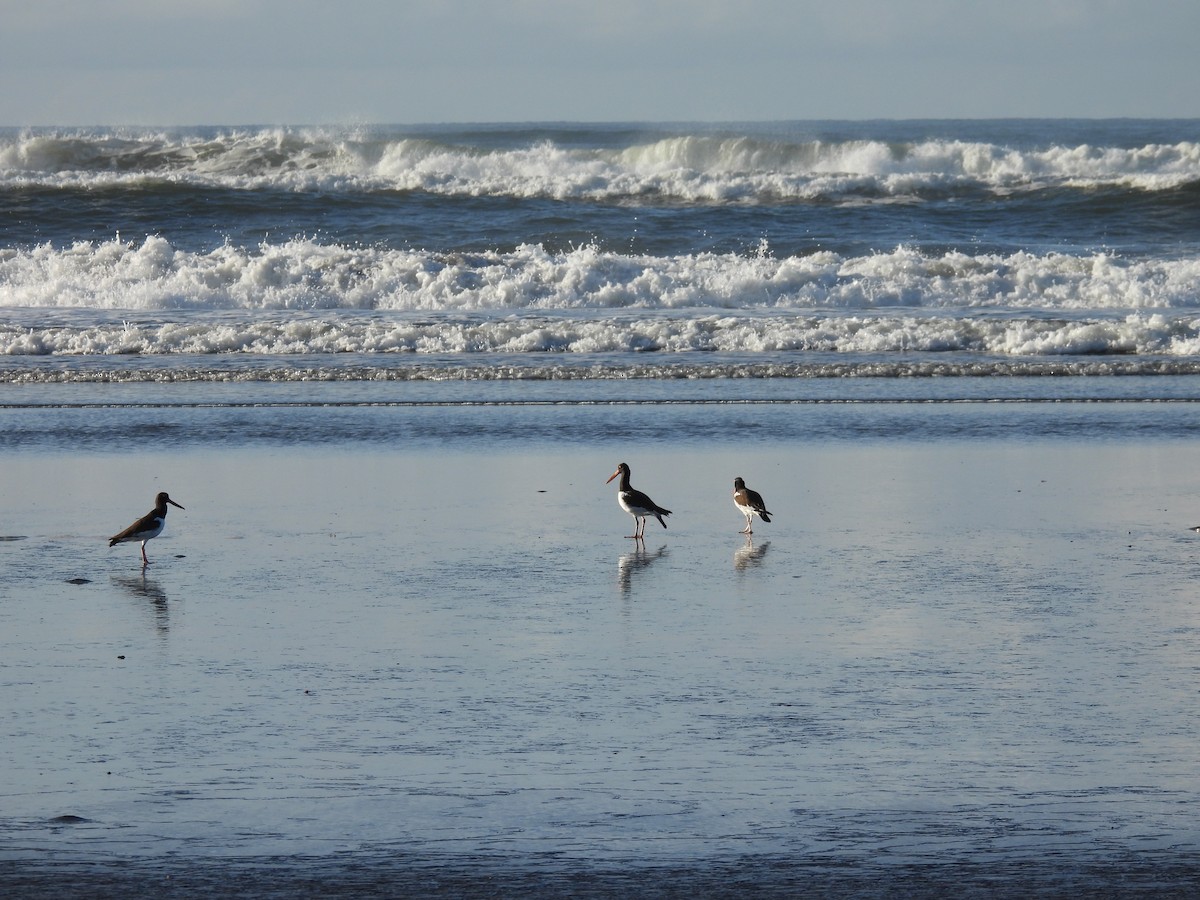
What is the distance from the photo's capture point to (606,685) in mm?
6113

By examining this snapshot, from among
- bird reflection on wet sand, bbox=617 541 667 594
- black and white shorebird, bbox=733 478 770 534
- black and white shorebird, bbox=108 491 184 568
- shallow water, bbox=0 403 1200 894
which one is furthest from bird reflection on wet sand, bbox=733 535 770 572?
black and white shorebird, bbox=108 491 184 568

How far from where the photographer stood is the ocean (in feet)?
14.9

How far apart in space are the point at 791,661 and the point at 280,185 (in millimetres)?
35954

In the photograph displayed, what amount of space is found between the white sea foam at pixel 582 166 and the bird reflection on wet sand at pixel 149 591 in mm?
32907

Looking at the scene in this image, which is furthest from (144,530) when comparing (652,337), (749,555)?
(652,337)

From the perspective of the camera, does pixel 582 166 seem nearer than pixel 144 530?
No

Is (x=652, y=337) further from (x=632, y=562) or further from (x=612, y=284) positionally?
(x=632, y=562)

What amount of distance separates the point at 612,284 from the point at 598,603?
61.0 ft

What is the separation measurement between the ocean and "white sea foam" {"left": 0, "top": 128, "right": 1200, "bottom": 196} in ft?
56.9

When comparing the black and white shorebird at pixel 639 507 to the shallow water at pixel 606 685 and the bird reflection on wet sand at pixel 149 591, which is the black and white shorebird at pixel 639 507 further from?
the bird reflection on wet sand at pixel 149 591

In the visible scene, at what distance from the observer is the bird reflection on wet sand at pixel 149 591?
738 cm

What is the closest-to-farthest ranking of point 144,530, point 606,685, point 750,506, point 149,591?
point 606,685
point 149,591
point 144,530
point 750,506

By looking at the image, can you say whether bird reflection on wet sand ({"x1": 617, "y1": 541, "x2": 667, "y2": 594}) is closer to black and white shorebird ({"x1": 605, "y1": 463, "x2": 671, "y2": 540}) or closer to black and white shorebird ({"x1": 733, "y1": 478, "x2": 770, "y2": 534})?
black and white shorebird ({"x1": 605, "y1": 463, "x2": 671, "y2": 540})

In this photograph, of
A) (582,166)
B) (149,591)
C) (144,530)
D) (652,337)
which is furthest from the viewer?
(582,166)
